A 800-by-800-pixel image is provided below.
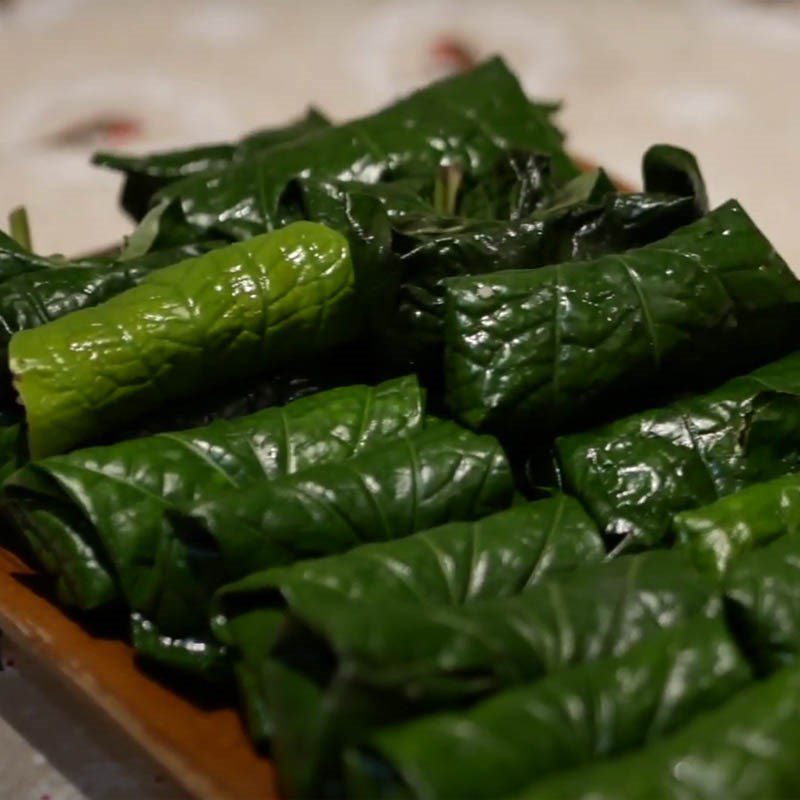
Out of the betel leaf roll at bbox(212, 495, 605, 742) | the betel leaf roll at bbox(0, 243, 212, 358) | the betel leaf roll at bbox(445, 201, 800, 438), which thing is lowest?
the betel leaf roll at bbox(212, 495, 605, 742)

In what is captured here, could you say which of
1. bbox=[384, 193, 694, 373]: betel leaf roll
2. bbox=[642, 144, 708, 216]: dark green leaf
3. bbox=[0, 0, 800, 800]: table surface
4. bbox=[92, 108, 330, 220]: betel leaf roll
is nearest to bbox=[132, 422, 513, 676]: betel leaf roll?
bbox=[384, 193, 694, 373]: betel leaf roll

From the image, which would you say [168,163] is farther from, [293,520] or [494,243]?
[293,520]

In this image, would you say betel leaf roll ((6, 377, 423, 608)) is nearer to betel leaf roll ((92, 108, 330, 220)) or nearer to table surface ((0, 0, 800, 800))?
betel leaf roll ((92, 108, 330, 220))

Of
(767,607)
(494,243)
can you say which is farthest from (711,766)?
(494,243)

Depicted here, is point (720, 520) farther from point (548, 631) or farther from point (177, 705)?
point (177, 705)

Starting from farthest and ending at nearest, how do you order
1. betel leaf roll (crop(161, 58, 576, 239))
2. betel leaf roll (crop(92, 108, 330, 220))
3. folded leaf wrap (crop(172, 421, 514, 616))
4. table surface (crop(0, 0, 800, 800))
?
table surface (crop(0, 0, 800, 800)), betel leaf roll (crop(92, 108, 330, 220)), betel leaf roll (crop(161, 58, 576, 239)), folded leaf wrap (crop(172, 421, 514, 616))

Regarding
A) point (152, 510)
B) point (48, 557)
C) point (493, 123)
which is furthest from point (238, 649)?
point (493, 123)
